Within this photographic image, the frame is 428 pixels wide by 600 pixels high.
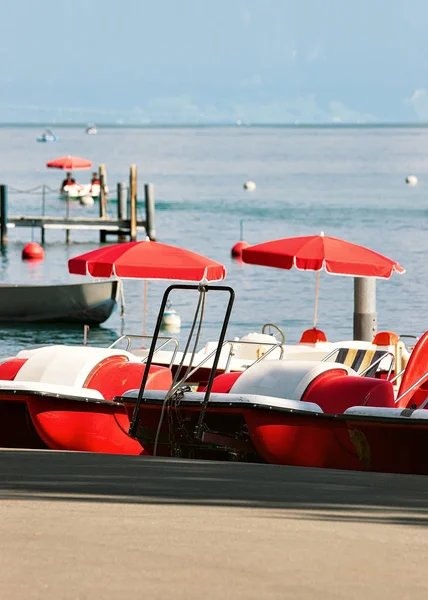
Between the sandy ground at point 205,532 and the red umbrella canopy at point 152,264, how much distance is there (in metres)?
7.49

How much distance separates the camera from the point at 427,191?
90.2 metres

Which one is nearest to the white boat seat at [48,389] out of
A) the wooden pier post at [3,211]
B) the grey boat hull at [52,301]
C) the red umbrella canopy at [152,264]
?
the red umbrella canopy at [152,264]

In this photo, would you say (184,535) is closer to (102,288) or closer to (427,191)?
(102,288)

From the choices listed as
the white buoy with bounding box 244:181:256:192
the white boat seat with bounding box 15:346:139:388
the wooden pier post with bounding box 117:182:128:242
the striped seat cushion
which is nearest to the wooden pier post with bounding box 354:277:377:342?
the striped seat cushion

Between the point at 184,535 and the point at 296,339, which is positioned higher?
the point at 184,535

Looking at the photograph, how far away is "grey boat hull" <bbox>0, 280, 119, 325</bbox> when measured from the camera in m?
27.1

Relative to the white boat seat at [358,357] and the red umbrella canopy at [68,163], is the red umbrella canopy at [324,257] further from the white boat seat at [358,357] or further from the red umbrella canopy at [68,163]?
the red umbrella canopy at [68,163]

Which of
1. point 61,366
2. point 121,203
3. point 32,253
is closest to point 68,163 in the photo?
point 121,203

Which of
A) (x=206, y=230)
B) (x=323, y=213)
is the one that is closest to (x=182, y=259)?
(x=206, y=230)

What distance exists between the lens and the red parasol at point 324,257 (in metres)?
15.4

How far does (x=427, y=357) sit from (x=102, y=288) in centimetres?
1754

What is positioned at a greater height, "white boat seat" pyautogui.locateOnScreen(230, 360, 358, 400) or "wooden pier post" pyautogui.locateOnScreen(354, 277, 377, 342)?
"white boat seat" pyautogui.locateOnScreen(230, 360, 358, 400)

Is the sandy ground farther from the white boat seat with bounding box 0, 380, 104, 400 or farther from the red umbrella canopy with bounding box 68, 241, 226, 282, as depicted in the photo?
the red umbrella canopy with bounding box 68, 241, 226, 282

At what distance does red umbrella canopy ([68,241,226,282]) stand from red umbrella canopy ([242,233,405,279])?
2.81 feet
